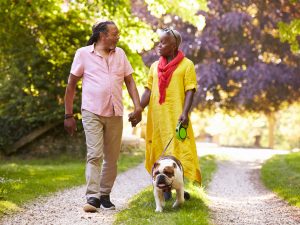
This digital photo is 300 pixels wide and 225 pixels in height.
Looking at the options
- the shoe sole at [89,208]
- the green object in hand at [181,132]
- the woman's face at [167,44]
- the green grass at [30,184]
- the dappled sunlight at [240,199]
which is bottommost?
the green grass at [30,184]

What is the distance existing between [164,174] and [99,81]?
1.47 metres

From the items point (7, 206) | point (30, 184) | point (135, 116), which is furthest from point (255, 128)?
point (7, 206)

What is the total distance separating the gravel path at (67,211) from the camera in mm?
6492

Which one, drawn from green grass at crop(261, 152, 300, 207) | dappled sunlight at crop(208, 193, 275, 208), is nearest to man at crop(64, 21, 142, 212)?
dappled sunlight at crop(208, 193, 275, 208)

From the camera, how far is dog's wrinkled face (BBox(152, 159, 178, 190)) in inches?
252

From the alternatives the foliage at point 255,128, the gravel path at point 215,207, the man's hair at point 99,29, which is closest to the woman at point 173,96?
the man's hair at point 99,29

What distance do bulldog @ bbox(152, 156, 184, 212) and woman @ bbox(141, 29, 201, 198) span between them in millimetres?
535

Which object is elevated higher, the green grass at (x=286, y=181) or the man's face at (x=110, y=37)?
the man's face at (x=110, y=37)

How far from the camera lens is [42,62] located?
18.5 m

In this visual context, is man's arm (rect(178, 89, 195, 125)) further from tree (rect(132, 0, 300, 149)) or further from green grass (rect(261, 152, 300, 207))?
tree (rect(132, 0, 300, 149))

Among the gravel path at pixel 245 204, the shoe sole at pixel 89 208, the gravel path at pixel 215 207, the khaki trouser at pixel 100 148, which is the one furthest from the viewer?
the gravel path at pixel 245 204

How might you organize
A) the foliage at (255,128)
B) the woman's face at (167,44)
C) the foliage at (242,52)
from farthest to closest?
the foliage at (255,128) < the foliage at (242,52) < the woman's face at (167,44)

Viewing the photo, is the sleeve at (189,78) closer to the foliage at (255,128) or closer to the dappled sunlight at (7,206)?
the dappled sunlight at (7,206)

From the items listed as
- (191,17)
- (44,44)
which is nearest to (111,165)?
(191,17)
